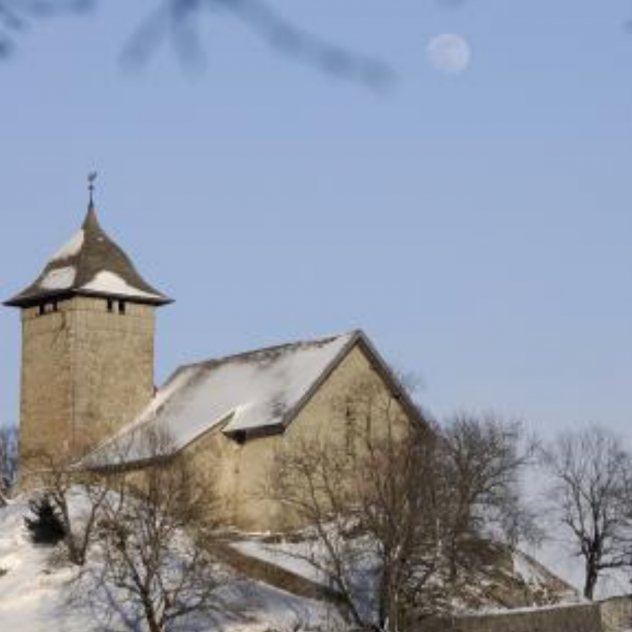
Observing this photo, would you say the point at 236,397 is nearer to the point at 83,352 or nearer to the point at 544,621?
the point at 83,352

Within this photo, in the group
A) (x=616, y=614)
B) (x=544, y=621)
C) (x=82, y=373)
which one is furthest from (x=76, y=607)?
(x=82, y=373)

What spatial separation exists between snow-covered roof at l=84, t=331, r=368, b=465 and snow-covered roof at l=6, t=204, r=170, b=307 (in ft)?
13.5

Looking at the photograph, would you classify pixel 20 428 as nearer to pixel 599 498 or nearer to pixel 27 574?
pixel 27 574

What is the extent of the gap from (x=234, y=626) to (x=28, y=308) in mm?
24985

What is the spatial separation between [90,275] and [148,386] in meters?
4.70

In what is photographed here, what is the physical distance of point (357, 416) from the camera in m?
59.7

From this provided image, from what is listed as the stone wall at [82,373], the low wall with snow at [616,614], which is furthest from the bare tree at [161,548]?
the low wall with snow at [616,614]

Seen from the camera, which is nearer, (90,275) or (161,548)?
(161,548)

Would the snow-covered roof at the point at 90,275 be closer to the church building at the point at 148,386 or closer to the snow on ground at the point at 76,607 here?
the church building at the point at 148,386

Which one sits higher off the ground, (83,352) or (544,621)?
(83,352)

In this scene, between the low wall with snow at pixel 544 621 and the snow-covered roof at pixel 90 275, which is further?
the snow-covered roof at pixel 90 275

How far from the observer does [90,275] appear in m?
65.2

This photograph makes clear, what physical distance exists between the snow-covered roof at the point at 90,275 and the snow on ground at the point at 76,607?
15398 mm

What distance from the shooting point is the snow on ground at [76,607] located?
45.4 m
